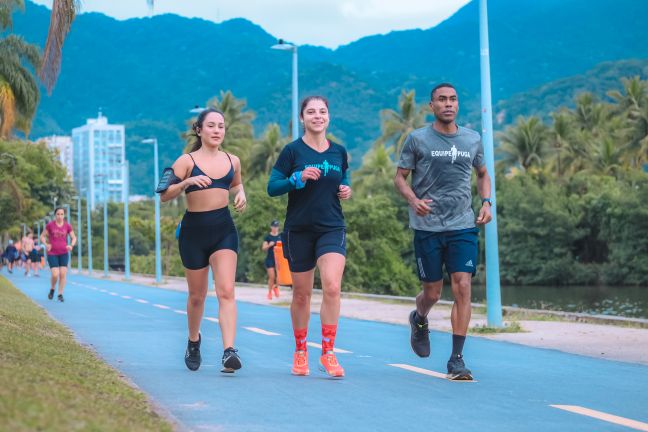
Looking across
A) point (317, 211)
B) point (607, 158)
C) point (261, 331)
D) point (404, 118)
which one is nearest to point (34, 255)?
point (607, 158)

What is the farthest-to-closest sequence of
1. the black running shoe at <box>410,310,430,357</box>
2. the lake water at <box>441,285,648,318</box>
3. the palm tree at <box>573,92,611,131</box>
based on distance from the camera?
1. the palm tree at <box>573,92,611,131</box>
2. the lake water at <box>441,285,648,318</box>
3. the black running shoe at <box>410,310,430,357</box>

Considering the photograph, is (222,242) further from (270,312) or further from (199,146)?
(270,312)

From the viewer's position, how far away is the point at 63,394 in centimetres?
591

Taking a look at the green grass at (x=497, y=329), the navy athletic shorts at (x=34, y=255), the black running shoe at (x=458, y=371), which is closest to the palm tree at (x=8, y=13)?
the navy athletic shorts at (x=34, y=255)

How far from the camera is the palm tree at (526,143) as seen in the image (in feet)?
282

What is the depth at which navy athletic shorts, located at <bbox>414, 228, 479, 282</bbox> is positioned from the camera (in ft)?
28.7

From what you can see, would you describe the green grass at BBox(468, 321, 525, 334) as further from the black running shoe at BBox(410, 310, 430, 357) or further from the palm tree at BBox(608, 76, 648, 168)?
the palm tree at BBox(608, 76, 648, 168)

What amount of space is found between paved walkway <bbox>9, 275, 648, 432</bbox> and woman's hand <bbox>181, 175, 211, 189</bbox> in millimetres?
1457

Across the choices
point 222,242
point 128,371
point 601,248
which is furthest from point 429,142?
point 601,248

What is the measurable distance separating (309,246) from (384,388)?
1268mm

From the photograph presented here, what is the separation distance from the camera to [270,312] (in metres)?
20.6

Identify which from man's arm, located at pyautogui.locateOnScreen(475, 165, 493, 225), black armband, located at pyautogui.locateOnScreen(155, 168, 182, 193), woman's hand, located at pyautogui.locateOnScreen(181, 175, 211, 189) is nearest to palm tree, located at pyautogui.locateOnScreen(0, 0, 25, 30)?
black armband, located at pyautogui.locateOnScreen(155, 168, 182, 193)

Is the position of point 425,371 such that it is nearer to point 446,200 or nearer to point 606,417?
point 446,200

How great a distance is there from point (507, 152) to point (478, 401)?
81410 millimetres
